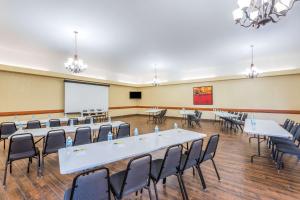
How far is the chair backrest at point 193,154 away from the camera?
7.45 ft

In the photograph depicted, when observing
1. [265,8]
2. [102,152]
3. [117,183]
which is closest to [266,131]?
[265,8]

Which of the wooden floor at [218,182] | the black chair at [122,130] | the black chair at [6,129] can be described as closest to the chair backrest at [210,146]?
the wooden floor at [218,182]

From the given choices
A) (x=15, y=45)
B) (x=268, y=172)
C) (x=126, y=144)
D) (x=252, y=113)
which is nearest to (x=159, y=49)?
(x=126, y=144)

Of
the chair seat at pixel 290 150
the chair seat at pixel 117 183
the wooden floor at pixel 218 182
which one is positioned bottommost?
the wooden floor at pixel 218 182

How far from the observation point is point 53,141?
9.99ft

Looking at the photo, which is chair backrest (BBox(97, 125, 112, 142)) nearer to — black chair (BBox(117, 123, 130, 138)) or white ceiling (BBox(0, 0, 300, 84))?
black chair (BBox(117, 123, 130, 138))

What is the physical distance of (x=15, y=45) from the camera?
5.70 m

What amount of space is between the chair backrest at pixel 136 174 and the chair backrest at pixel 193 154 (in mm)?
746

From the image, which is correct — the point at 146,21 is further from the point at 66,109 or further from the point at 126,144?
the point at 66,109

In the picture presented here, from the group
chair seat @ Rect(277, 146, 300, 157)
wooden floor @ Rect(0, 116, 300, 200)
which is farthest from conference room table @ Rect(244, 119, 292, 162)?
wooden floor @ Rect(0, 116, 300, 200)

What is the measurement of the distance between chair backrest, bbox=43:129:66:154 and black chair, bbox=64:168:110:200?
5.83 ft

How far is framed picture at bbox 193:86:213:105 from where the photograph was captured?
9.73m

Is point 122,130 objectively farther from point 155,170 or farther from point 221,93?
point 221,93

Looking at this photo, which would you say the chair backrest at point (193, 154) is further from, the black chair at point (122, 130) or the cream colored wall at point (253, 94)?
the cream colored wall at point (253, 94)
